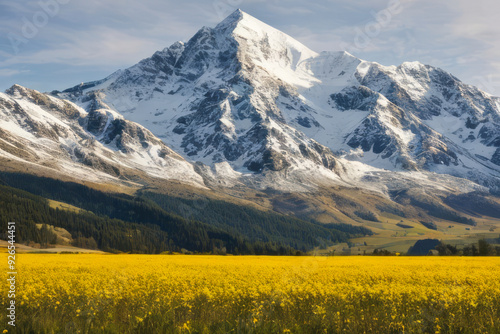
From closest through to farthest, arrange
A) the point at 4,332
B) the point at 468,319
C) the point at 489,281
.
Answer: the point at 4,332, the point at 468,319, the point at 489,281

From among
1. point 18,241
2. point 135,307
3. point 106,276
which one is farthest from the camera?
point 18,241

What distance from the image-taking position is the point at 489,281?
32188 mm

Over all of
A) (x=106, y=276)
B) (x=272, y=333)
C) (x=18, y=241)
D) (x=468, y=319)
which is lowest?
(x=18, y=241)

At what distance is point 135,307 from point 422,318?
51.3 ft

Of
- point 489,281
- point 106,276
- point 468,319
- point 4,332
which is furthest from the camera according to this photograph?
point 106,276

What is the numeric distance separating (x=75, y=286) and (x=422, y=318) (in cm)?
2279

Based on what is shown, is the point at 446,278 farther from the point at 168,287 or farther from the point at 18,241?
the point at 18,241

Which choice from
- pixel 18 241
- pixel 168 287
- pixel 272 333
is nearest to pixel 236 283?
pixel 168 287

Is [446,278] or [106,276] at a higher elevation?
[446,278]

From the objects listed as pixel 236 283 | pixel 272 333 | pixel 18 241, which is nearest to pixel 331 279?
pixel 236 283

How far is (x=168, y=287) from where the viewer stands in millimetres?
28859

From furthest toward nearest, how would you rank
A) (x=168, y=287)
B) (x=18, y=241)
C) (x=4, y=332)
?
(x=18, y=241) → (x=168, y=287) → (x=4, y=332)

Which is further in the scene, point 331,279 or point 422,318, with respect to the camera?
point 331,279

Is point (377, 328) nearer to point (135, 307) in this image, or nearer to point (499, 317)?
point (499, 317)
